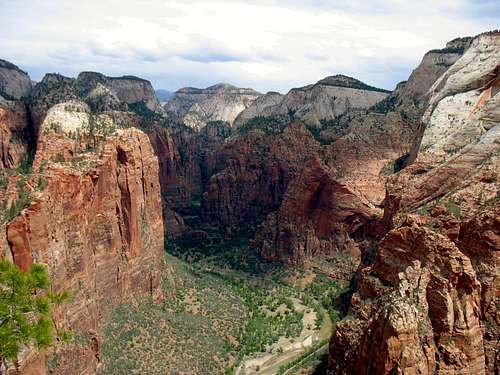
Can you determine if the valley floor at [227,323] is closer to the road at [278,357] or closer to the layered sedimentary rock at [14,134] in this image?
the road at [278,357]

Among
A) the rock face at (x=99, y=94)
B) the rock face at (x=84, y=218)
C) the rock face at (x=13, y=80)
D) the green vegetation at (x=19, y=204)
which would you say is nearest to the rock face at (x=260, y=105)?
the rock face at (x=99, y=94)

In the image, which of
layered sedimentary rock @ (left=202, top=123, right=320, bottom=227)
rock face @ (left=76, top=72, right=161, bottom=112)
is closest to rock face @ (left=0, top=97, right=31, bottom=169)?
layered sedimentary rock @ (left=202, top=123, right=320, bottom=227)

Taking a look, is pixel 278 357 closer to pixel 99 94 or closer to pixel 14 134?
pixel 14 134

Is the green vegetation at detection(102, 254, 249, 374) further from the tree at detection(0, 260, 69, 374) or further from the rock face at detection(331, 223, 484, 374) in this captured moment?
the tree at detection(0, 260, 69, 374)

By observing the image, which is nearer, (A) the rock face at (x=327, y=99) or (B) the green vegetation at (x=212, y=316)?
(B) the green vegetation at (x=212, y=316)

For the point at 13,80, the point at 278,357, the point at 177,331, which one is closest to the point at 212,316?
the point at 177,331
